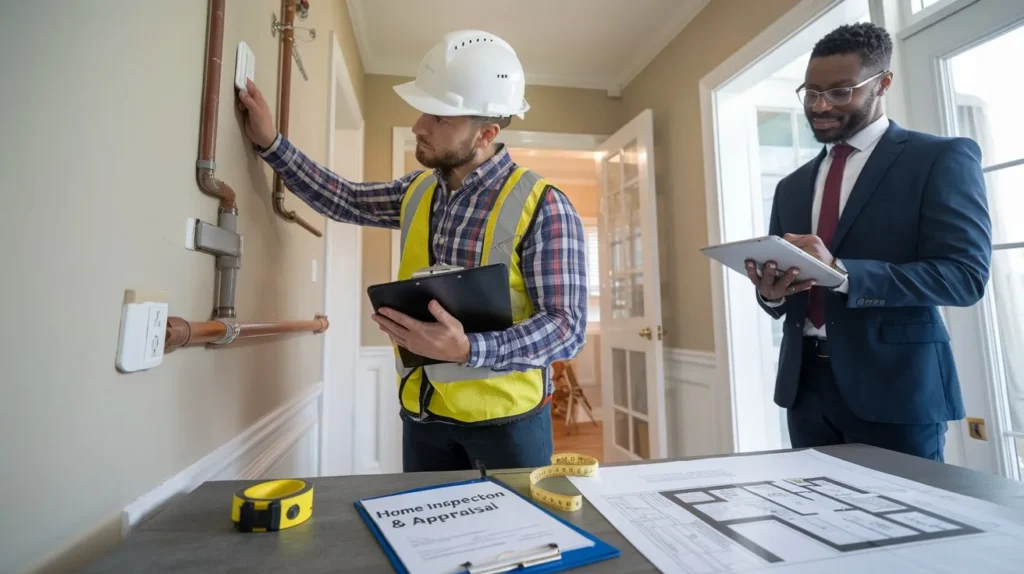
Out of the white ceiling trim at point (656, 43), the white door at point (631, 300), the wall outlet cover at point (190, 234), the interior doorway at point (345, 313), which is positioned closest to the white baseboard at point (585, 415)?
the white door at point (631, 300)

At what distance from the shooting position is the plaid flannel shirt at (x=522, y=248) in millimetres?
1021

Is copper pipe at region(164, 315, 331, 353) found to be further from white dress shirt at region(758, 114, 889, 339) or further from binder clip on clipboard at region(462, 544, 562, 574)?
white dress shirt at region(758, 114, 889, 339)

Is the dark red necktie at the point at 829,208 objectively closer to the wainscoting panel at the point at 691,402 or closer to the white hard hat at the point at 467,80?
the white hard hat at the point at 467,80

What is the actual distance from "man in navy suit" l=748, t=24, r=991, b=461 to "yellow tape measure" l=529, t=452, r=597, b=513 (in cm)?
68

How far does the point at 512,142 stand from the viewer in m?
3.31

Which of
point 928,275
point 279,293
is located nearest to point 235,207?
point 279,293

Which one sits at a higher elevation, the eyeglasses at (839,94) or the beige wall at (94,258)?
the eyeglasses at (839,94)

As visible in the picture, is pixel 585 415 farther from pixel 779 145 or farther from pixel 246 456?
pixel 246 456

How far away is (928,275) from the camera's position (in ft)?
3.37

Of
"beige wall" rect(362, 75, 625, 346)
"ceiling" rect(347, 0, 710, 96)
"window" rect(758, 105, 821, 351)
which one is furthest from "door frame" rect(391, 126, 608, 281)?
"window" rect(758, 105, 821, 351)

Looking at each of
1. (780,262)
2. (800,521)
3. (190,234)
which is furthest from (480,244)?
(800,521)

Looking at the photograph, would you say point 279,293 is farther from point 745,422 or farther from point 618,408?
point 618,408

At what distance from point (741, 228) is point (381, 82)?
7.81ft

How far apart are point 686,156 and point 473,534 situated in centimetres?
260
